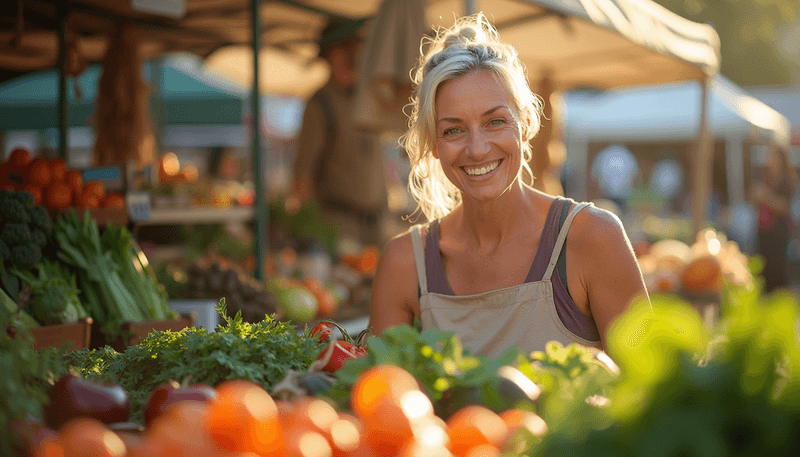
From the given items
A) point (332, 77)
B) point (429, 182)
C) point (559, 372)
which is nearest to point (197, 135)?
point (332, 77)

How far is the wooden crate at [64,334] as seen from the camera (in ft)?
7.31

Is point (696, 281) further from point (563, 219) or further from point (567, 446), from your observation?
point (567, 446)

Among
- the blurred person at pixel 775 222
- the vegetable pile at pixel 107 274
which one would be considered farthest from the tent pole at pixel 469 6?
the blurred person at pixel 775 222

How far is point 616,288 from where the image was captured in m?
2.05

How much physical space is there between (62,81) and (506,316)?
3986 mm

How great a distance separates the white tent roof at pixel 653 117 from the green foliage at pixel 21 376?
35.6 ft

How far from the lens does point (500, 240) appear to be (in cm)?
224

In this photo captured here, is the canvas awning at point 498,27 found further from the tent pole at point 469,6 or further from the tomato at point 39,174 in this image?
the tomato at point 39,174

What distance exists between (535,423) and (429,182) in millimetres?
1722

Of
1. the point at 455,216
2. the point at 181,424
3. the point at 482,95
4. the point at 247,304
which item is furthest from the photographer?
the point at 247,304

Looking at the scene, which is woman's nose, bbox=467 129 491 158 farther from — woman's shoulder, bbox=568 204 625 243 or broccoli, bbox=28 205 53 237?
broccoli, bbox=28 205 53 237

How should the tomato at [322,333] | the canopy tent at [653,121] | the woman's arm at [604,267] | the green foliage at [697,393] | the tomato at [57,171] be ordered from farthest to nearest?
1. the canopy tent at [653,121]
2. the tomato at [57,171]
3. the woman's arm at [604,267]
4. the tomato at [322,333]
5. the green foliage at [697,393]

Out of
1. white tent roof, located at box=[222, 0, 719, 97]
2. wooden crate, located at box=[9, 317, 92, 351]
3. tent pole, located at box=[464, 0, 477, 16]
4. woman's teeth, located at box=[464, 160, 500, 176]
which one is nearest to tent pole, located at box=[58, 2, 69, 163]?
white tent roof, located at box=[222, 0, 719, 97]

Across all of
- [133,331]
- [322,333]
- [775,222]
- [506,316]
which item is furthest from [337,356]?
[775,222]
